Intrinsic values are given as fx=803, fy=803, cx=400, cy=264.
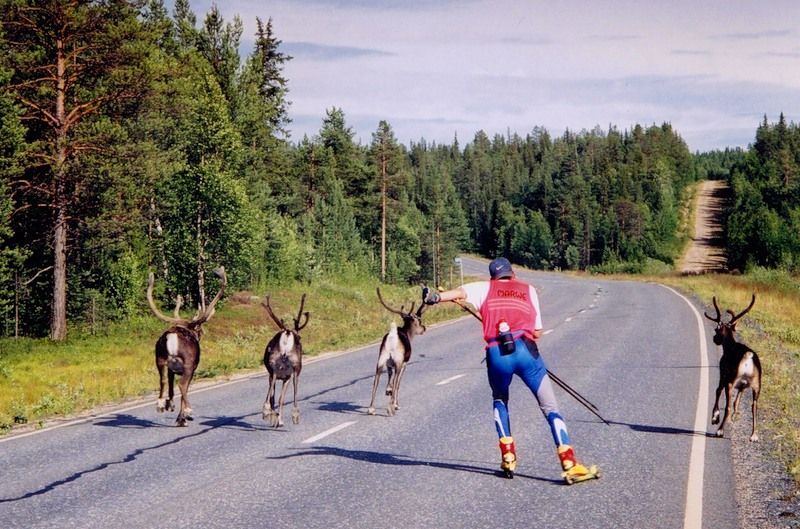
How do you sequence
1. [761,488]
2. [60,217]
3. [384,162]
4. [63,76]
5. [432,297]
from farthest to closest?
[384,162] < [63,76] < [60,217] < [432,297] < [761,488]

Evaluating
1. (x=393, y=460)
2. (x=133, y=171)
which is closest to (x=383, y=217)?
(x=133, y=171)

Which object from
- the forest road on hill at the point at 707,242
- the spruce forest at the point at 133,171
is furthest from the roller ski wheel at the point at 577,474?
the forest road on hill at the point at 707,242

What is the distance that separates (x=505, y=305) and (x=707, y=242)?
16068 centimetres

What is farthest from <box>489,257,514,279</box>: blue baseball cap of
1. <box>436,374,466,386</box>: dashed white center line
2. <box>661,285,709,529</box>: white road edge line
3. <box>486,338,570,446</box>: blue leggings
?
<box>436,374,466,386</box>: dashed white center line

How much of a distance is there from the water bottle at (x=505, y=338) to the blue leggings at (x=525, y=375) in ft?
0.22

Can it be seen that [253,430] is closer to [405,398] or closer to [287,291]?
[405,398]

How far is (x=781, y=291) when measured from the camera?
47.8 m

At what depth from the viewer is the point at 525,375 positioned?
729cm

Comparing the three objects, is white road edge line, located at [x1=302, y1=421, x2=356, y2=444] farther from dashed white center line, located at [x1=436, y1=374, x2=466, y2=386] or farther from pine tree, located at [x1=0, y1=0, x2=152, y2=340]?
pine tree, located at [x1=0, y1=0, x2=152, y2=340]

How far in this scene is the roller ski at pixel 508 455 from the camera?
7.41m

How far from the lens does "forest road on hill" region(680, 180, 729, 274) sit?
132 m

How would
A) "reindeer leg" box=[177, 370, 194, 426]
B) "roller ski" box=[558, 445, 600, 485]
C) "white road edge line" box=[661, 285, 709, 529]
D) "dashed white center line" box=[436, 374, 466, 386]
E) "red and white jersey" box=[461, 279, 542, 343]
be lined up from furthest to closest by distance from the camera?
"dashed white center line" box=[436, 374, 466, 386]
"reindeer leg" box=[177, 370, 194, 426]
"red and white jersey" box=[461, 279, 542, 343]
"roller ski" box=[558, 445, 600, 485]
"white road edge line" box=[661, 285, 709, 529]

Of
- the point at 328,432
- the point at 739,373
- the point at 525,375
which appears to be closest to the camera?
the point at 525,375

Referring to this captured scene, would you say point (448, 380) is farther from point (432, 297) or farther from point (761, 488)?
point (761, 488)
